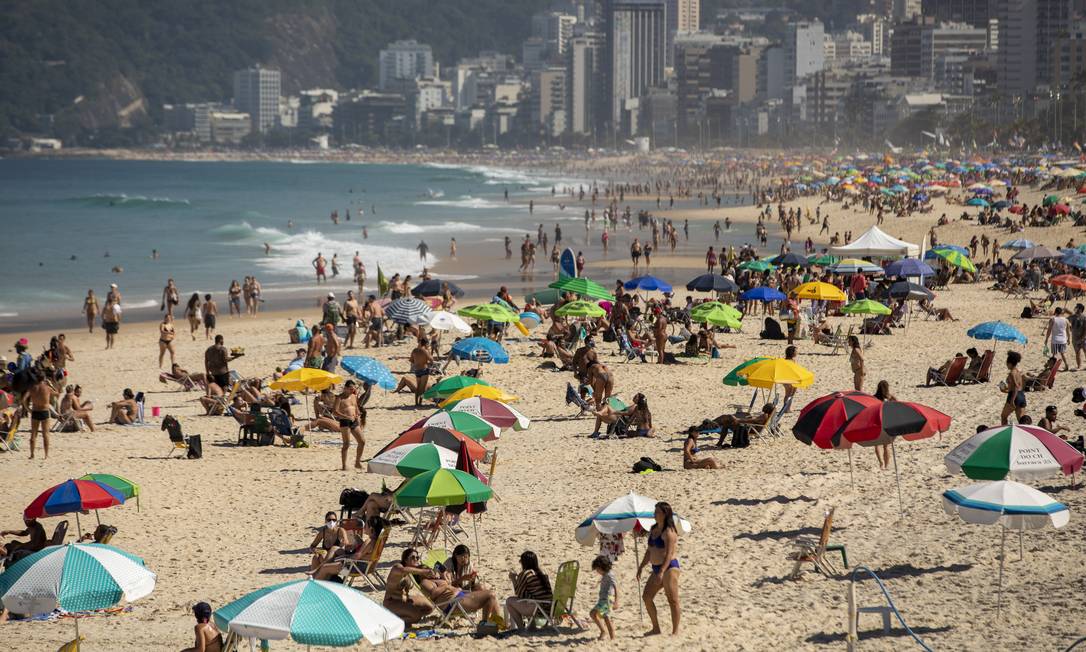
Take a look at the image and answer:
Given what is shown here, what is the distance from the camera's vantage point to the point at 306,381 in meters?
15.1

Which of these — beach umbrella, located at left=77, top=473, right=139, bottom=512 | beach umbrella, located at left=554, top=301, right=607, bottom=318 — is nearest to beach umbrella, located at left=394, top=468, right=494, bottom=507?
beach umbrella, located at left=77, top=473, right=139, bottom=512

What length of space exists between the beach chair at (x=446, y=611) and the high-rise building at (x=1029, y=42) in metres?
150

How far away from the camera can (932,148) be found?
120 metres

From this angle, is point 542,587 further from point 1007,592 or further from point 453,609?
point 1007,592

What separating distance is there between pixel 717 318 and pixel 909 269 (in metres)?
5.61

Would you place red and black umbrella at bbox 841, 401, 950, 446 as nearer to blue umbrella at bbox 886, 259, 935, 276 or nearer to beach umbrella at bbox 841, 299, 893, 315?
beach umbrella at bbox 841, 299, 893, 315

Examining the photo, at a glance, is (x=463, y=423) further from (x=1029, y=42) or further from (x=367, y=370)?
(x=1029, y=42)

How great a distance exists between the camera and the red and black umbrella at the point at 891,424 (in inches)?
416

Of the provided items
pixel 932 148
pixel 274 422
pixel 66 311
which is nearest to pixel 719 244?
pixel 66 311

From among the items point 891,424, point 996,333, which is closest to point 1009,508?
point 891,424

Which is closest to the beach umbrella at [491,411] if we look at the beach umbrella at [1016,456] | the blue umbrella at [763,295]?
the beach umbrella at [1016,456]

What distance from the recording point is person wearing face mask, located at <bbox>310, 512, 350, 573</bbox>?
1016 centimetres

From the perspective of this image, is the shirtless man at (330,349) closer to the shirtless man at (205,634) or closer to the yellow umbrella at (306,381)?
the yellow umbrella at (306,381)

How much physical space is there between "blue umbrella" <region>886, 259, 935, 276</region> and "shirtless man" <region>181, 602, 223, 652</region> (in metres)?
18.5
